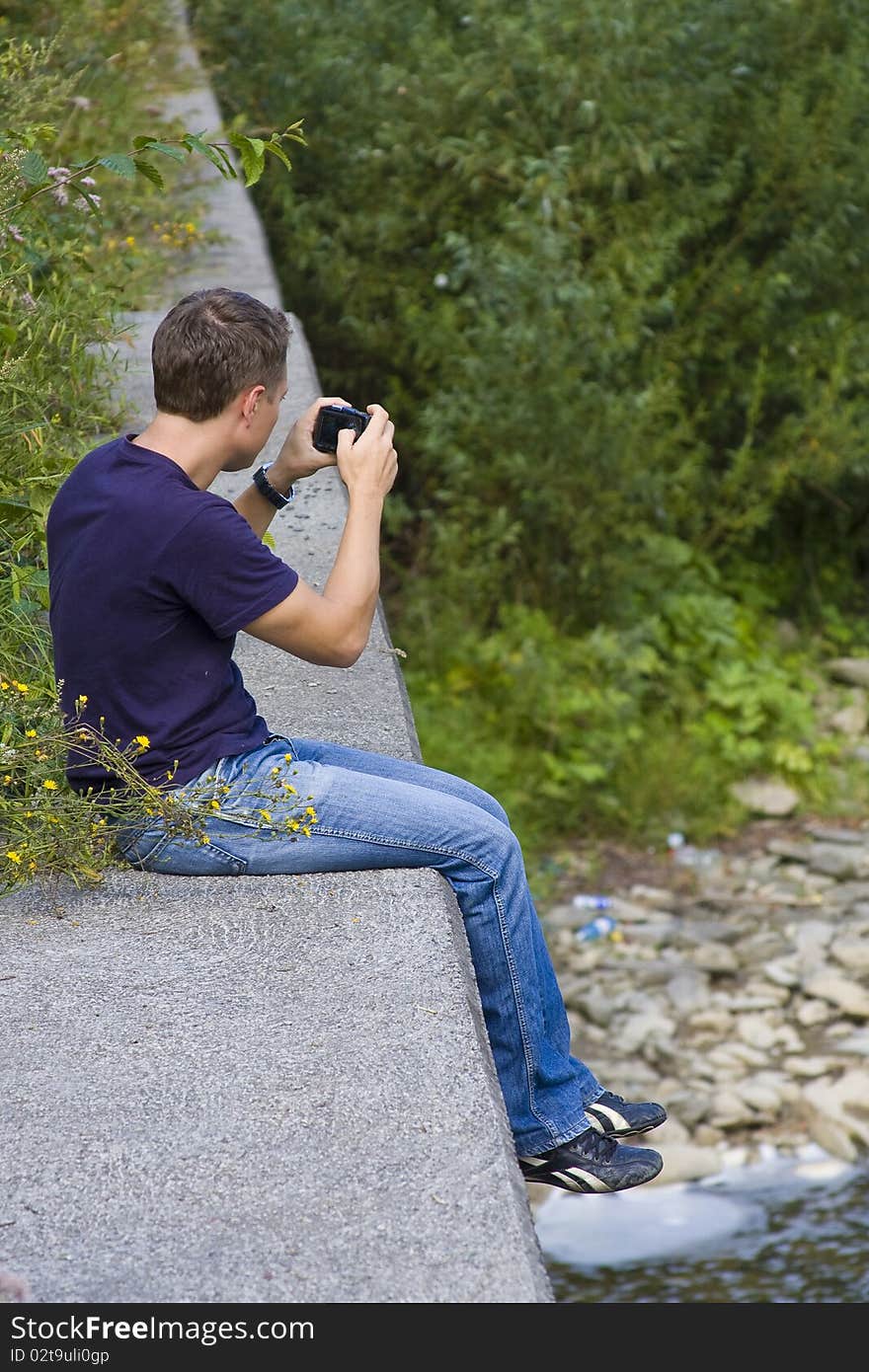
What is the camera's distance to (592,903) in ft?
21.2

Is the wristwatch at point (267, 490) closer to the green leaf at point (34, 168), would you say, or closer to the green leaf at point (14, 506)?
the green leaf at point (14, 506)

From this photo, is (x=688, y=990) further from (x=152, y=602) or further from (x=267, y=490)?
(x=152, y=602)

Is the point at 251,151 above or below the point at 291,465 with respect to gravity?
above

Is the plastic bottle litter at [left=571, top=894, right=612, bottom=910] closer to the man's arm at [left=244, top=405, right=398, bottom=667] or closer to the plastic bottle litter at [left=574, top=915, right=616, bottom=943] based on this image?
the plastic bottle litter at [left=574, top=915, right=616, bottom=943]

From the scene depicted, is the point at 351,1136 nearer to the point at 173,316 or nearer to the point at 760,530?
the point at 173,316

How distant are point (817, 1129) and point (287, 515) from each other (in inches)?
112

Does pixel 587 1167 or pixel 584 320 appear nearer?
pixel 587 1167

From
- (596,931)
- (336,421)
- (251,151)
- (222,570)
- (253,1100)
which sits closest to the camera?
(253,1100)

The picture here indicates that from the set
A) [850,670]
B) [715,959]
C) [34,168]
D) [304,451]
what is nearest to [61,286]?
[34,168]

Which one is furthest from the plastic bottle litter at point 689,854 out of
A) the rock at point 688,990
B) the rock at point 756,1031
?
the rock at point 756,1031

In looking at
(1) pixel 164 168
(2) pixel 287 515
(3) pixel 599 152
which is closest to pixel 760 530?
(3) pixel 599 152

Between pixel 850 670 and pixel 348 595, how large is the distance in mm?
5531

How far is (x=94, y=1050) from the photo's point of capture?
7.50ft

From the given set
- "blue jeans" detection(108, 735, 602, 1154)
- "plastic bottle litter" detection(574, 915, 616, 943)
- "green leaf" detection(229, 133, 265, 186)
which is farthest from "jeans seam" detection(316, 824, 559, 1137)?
"plastic bottle litter" detection(574, 915, 616, 943)
